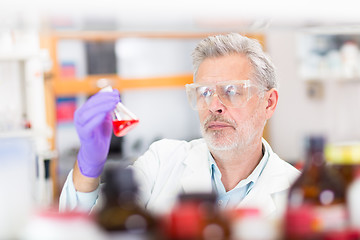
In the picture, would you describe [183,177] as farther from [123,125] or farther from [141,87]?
[141,87]

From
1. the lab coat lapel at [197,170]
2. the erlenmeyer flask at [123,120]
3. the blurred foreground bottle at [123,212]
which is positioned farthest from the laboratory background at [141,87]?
the blurred foreground bottle at [123,212]

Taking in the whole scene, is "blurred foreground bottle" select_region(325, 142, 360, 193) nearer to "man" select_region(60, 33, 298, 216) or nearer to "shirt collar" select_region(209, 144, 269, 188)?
"man" select_region(60, 33, 298, 216)

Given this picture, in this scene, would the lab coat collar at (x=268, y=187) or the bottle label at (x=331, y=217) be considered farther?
the lab coat collar at (x=268, y=187)

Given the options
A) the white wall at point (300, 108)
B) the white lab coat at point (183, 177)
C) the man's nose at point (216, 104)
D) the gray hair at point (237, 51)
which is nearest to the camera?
the white lab coat at point (183, 177)

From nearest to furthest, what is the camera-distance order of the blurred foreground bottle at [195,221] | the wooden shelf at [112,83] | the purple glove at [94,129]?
the blurred foreground bottle at [195,221] → the purple glove at [94,129] → the wooden shelf at [112,83]

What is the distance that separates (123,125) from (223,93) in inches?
15.2

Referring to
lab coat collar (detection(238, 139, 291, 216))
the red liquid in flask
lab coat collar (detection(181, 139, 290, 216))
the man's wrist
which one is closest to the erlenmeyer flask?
the red liquid in flask

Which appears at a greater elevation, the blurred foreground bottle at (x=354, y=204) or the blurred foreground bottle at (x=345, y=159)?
the blurred foreground bottle at (x=345, y=159)

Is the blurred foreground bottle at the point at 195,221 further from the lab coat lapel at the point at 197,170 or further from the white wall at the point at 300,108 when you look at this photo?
the white wall at the point at 300,108

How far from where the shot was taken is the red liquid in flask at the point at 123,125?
1360mm

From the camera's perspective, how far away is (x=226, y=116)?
1.65 meters

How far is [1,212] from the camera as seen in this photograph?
2.21ft

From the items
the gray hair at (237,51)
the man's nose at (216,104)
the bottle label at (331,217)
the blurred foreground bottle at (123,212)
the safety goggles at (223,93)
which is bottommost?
the bottle label at (331,217)

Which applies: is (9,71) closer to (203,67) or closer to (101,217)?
(203,67)
